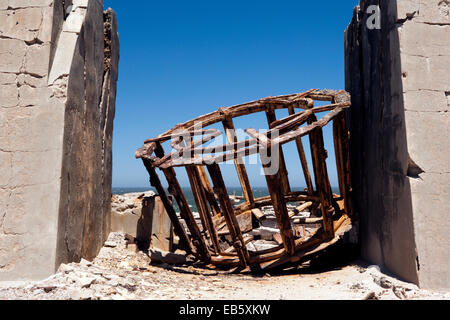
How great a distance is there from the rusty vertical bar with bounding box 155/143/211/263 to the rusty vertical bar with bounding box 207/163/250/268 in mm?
780

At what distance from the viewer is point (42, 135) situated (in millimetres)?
4297

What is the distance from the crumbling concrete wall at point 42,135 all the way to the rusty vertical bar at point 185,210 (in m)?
1.54

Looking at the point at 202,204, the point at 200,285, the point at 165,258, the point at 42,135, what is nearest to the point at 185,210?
the point at 202,204

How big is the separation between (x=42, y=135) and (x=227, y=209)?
9.87ft

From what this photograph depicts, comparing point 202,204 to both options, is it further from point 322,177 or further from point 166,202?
point 322,177

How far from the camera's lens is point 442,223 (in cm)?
398

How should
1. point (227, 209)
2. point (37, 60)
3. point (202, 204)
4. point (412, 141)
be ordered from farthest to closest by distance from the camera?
point (202, 204) < point (227, 209) < point (37, 60) < point (412, 141)

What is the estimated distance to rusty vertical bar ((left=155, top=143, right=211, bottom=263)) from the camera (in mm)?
6340

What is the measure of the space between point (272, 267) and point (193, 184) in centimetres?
212

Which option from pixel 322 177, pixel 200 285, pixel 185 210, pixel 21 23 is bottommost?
pixel 200 285

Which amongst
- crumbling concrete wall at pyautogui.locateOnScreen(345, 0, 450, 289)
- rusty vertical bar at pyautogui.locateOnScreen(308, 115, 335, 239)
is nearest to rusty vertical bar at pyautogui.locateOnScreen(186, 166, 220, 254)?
rusty vertical bar at pyautogui.locateOnScreen(308, 115, 335, 239)

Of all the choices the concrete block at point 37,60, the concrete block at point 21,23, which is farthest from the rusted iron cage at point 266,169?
the concrete block at point 21,23

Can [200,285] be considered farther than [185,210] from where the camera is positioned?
No
